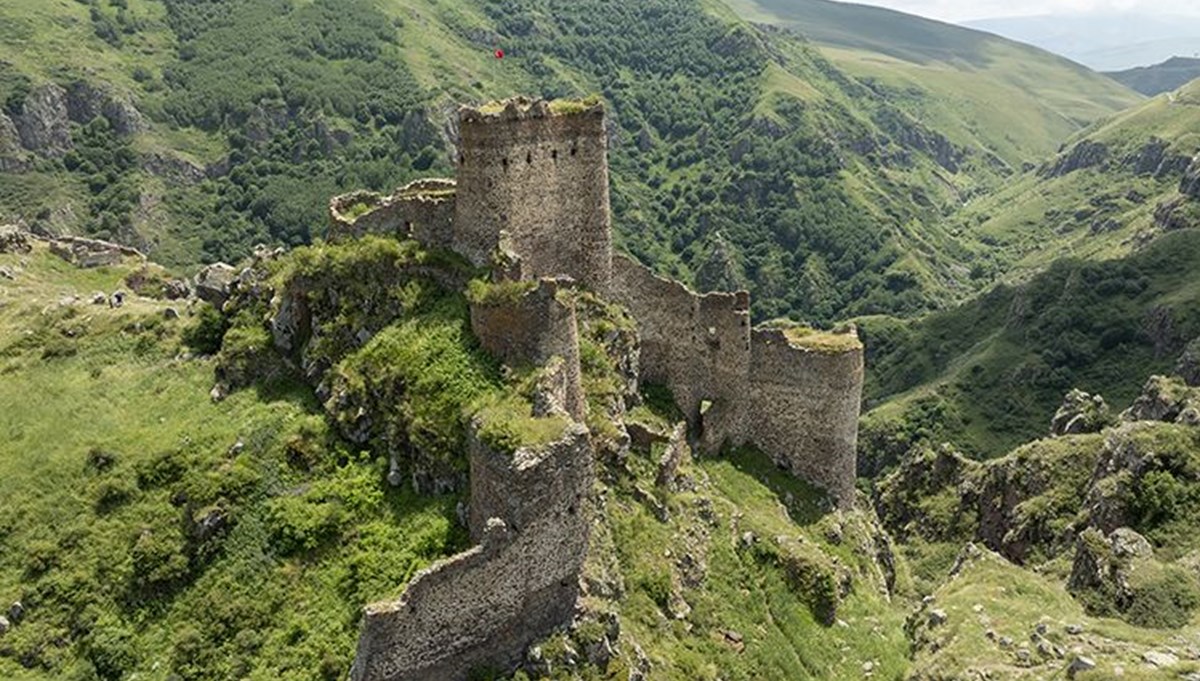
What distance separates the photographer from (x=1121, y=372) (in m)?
123

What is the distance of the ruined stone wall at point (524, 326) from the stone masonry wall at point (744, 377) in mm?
10109

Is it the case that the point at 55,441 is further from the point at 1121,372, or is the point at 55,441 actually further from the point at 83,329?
the point at 1121,372

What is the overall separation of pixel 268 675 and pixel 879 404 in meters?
137

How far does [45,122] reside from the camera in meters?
168

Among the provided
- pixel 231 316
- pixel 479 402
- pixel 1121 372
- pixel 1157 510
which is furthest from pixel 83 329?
pixel 1121 372

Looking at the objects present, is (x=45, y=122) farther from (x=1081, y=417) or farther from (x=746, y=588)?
(x=746, y=588)

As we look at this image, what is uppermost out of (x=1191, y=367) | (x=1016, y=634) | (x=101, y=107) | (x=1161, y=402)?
(x=1016, y=634)

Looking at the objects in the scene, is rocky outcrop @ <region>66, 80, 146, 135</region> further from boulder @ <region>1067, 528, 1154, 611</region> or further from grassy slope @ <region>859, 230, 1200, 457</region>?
boulder @ <region>1067, 528, 1154, 611</region>

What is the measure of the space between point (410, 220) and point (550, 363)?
9.49 m

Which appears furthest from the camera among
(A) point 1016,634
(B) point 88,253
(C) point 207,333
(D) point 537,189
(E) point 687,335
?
(B) point 88,253

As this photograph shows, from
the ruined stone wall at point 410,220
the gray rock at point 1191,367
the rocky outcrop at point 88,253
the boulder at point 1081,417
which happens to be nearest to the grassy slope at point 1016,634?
the ruined stone wall at point 410,220

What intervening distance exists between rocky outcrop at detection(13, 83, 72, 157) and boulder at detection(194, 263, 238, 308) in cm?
14357

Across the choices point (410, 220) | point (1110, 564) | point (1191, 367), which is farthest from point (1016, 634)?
point (1191, 367)

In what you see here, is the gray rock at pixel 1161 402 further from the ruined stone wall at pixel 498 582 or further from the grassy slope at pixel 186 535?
the grassy slope at pixel 186 535
